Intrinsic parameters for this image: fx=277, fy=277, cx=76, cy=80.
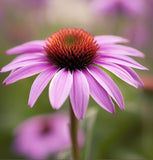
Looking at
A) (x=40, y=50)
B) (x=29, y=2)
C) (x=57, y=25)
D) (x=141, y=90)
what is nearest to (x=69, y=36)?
(x=40, y=50)

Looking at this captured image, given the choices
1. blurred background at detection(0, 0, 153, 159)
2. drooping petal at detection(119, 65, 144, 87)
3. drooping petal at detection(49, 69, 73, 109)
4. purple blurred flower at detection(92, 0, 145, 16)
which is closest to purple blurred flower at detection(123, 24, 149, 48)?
blurred background at detection(0, 0, 153, 159)

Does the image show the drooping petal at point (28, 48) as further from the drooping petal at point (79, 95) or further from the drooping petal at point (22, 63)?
the drooping petal at point (79, 95)

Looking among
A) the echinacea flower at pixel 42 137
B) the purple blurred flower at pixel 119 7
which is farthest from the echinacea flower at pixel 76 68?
the purple blurred flower at pixel 119 7

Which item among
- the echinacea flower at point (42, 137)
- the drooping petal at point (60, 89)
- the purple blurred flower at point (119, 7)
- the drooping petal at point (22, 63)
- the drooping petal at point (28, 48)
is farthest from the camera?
the purple blurred flower at point (119, 7)

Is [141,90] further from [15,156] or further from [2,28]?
[2,28]

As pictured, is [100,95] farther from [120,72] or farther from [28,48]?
[28,48]

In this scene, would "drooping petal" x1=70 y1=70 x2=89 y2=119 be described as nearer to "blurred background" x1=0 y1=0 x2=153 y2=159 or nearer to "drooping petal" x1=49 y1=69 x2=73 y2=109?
"drooping petal" x1=49 y1=69 x2=73 y2=109
